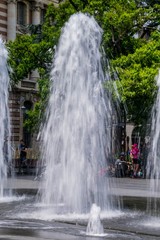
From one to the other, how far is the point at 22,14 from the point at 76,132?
1255 inches

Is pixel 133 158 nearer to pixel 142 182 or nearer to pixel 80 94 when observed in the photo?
pixel 142 182

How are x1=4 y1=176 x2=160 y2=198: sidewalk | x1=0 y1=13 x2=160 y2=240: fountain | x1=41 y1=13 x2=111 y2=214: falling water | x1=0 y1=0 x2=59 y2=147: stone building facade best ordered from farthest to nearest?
x1=0 y1=0 x2=59 y2=147: stone building facade, x1=4 y1=176 x2=160 y2=198: sidewalk, x1=41 y1=13 x2=111 y2=214: falling water, x1=0 y1=13 x2=160 y2=240: fountain

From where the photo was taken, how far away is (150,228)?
40.3ft

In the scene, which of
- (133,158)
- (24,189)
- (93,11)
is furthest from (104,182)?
(93,11)

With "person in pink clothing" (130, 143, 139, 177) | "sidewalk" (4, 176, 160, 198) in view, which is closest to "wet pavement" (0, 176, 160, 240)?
"sidewalk" (4, 176, 160, 198)

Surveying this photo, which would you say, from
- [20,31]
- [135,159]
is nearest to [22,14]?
[20,31]

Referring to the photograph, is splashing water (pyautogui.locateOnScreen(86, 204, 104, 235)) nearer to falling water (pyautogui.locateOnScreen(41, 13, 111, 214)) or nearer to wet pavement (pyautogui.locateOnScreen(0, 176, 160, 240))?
wet pavement (pyautogui.locateOnScreen(0, 176, 160, 240))

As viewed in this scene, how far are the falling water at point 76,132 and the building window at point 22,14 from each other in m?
28.7

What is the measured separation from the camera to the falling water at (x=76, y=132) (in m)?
15.3

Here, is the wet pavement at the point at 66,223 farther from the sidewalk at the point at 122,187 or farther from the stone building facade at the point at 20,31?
the stone building facade at the point at 20,31

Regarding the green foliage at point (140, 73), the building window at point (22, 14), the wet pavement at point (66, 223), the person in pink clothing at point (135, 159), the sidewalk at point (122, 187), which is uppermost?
the building window at point (22, 14)

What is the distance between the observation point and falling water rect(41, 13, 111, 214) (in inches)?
602

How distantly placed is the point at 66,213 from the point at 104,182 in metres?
2.22

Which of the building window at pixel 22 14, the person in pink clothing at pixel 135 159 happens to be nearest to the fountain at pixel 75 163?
the person in pink clothing at pixel 135 159
